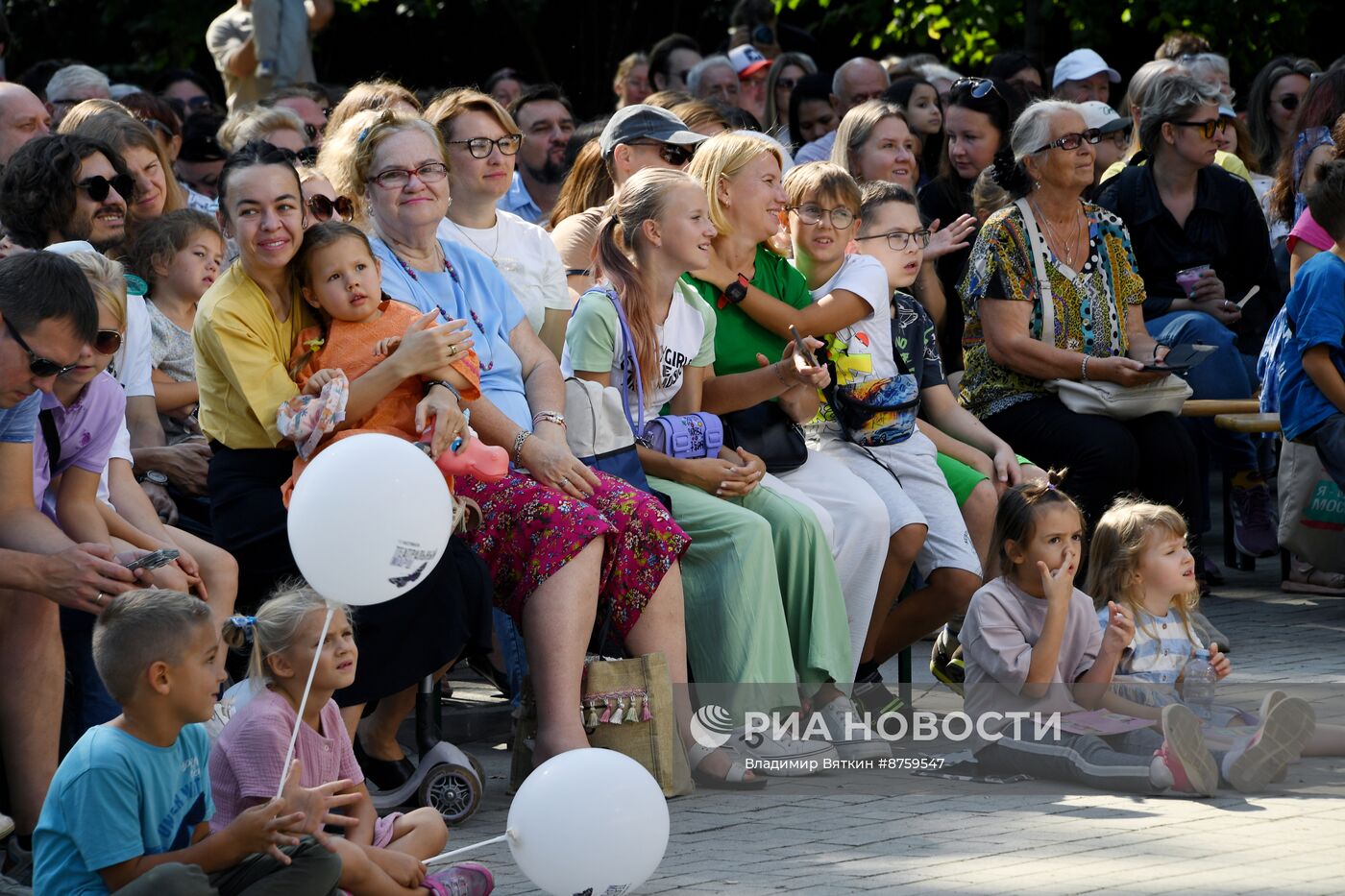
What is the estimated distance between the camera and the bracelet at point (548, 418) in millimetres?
5312

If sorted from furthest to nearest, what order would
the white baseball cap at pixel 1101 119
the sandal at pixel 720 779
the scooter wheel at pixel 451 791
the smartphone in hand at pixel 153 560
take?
the white baseball cap at pixel 1101 119
the sandal at pixel 720 779
the scooter wheel at pixel 451 791
the smartphone in hand at pixel 153 560

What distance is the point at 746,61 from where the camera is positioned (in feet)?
35.7

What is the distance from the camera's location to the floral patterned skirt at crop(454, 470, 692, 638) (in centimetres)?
488

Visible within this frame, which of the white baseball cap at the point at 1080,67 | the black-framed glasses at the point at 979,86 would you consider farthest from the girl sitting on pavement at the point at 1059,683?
the white baseball cap at the point at 1080,67

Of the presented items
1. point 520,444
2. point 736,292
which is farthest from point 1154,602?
point 520,444

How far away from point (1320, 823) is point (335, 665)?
96.7 inches

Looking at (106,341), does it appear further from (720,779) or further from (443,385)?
(720,779)

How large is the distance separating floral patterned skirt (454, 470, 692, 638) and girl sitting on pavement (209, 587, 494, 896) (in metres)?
0.92

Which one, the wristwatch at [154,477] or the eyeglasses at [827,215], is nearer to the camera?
the wristwatch at [154,477]

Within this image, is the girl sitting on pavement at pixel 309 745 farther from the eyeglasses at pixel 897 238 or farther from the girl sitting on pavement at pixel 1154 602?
the eyeglasses at pixel 897 238

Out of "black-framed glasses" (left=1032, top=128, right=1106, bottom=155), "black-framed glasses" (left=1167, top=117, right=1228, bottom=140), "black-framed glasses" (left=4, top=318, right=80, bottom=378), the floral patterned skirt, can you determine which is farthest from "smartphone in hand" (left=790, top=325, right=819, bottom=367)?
"black-framed glasses" (left=1167, top=117, right=1228, bottom=140)

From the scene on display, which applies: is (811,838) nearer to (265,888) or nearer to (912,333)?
(265,888)

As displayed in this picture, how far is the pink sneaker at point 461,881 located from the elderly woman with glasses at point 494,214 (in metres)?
2.28

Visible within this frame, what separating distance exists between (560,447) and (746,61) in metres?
6.15
